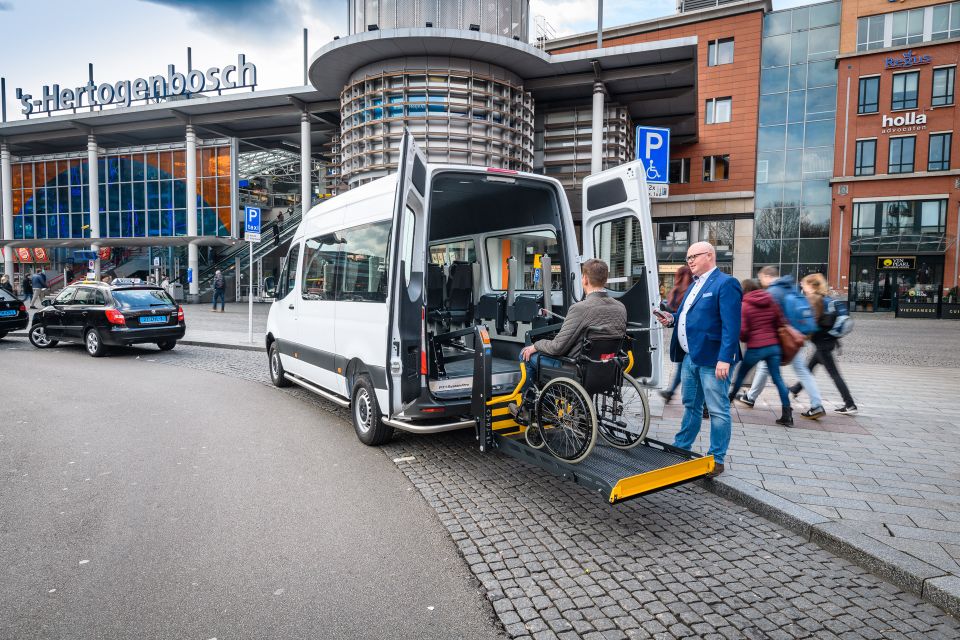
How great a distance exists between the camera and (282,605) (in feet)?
9.87

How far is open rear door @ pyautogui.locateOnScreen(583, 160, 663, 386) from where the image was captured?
564 centimetres

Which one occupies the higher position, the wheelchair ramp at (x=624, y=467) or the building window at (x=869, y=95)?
the building window at (x=869, y=95)

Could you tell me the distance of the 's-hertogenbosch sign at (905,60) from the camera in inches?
1312

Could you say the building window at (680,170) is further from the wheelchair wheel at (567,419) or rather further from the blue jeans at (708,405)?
the wheelchair wheel at (567,419)

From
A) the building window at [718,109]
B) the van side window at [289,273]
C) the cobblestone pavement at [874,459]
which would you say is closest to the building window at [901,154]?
the building window at [718,109]

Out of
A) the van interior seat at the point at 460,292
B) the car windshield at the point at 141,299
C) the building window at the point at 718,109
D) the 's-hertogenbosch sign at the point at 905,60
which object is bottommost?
the car windshield at the point at 141,299

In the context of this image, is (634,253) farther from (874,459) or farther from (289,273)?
(289,273)

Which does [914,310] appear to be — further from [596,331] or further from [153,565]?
[153,565]

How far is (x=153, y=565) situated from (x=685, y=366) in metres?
4.10

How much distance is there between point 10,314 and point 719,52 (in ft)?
121

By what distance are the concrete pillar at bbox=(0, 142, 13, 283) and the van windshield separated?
46.4 meters

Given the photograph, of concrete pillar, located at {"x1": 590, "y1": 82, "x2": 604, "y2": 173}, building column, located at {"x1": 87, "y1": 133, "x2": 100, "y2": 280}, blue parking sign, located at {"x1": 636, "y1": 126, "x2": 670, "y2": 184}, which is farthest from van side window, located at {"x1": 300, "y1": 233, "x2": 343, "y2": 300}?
building column, located at {"x1": 87, "y1": 133, "x2": 100, "y2": 280}

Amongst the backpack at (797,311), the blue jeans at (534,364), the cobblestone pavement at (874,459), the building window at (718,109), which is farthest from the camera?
the building window at (718,109)

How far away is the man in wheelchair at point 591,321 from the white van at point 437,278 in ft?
3.08
